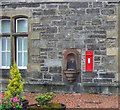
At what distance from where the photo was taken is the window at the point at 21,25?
28.8 ft

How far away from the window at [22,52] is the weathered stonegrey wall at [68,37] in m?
0.33

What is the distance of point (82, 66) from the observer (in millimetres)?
8289

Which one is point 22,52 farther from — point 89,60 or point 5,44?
point 89,60

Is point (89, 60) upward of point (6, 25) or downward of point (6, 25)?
downward

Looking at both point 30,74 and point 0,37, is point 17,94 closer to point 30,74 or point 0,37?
point 30,74

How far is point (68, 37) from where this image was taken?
27.4 feet

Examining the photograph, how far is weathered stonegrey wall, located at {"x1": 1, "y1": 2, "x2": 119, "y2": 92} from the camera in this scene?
819 centimetres

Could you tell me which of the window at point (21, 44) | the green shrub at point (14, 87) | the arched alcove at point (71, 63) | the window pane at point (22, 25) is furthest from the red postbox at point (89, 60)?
the green shrub at point (14, 87)

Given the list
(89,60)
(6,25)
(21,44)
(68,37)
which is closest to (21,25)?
(6,25)

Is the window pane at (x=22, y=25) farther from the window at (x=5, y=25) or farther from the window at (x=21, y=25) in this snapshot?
the window at (x=5, y=25)

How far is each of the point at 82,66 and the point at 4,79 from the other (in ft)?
9.10

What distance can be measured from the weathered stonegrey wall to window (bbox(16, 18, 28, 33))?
255 mm

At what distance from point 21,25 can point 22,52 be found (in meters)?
0.95

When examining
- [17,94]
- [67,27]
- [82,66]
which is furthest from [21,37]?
[17,94]
